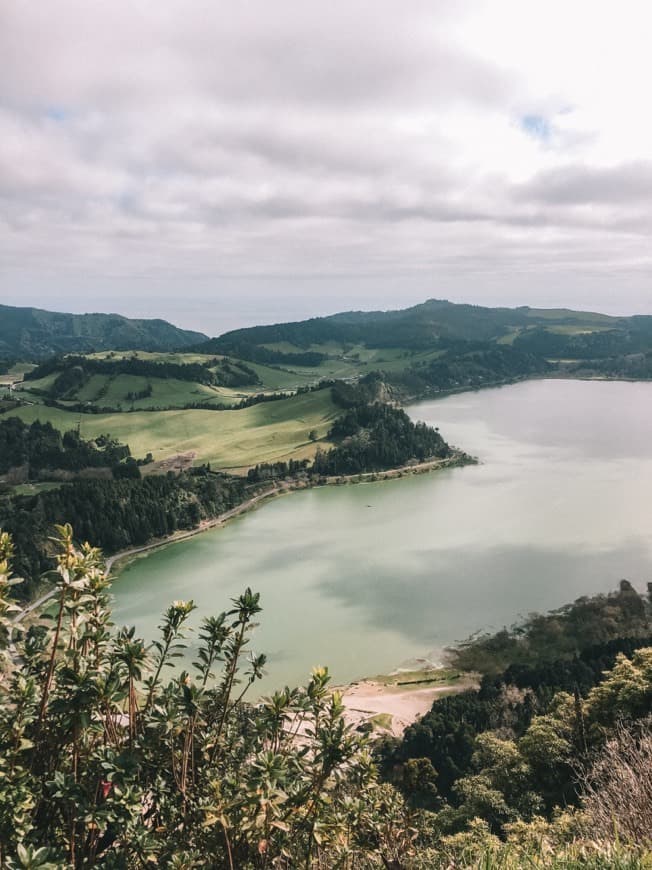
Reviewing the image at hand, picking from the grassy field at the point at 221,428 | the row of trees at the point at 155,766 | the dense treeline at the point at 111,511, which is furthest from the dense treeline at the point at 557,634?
the grassy field at the point at 221,428

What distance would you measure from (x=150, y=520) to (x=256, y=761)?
245 feet

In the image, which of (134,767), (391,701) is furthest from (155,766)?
(391,701)

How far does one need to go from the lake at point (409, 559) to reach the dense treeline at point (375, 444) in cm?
788

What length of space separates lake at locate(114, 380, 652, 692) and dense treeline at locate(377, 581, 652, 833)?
16.0 ft

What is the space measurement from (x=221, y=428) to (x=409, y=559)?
88264mm

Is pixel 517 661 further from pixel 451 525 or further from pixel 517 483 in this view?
pixel 517 483

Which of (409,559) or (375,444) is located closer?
(409,559)

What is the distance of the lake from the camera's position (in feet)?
157

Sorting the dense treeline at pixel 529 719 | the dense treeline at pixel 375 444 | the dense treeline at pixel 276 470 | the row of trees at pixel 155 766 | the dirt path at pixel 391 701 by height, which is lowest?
the dirt path at pixel 391 701

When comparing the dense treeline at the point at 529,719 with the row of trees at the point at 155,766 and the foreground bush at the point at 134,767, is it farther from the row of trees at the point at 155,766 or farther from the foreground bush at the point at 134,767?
the foreground bush at the point at 134,767

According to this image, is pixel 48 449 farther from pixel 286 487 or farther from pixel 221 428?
pixel 286 487

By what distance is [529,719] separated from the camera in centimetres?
3169

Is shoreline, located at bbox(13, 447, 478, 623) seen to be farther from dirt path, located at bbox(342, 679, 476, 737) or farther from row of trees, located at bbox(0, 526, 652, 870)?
row of trees, located at bbox(0, 526, 652, 870)

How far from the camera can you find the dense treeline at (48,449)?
113688 millimetres
